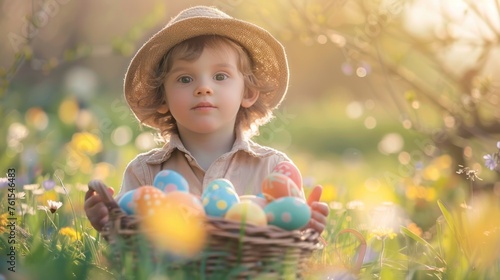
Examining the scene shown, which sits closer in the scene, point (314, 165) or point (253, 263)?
point (253, 263)

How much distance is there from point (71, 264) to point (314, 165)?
10.7 ft

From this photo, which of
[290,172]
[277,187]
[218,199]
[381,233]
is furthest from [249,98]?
[218,199]

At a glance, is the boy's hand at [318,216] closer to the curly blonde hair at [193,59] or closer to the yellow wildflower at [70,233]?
the curly blonde hair at [193,59]

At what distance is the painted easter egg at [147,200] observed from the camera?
204 cm

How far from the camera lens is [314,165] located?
17.5 feet

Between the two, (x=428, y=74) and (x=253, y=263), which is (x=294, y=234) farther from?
(x=428, y=74)

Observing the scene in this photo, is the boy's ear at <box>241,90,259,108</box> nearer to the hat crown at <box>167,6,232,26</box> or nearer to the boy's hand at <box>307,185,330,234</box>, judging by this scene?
the hat crown at <box>167,6,232,26</box>

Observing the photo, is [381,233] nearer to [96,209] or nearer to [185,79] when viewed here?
[185,79]

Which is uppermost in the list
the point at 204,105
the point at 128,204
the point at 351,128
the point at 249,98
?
the point at 351,128

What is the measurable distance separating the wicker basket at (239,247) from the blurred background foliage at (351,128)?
1362 millimetres

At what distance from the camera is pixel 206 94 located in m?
2.66

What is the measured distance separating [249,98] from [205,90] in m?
0.37

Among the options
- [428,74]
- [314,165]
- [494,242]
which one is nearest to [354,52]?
[314,165]

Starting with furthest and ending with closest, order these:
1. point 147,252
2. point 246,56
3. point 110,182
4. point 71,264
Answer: point 110,182 < point 246,56 < point 71,264 < point 147,252
